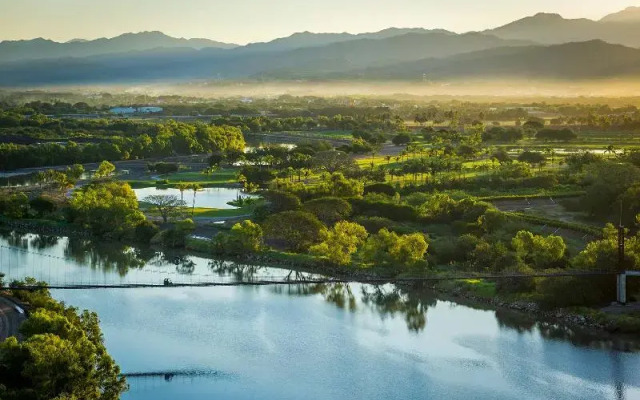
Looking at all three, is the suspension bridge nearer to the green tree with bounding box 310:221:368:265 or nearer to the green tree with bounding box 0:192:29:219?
the green tree with bounding box 310:221:368:265

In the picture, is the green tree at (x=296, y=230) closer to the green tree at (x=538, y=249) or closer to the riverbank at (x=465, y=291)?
the riverbank at (x=465, y=291)

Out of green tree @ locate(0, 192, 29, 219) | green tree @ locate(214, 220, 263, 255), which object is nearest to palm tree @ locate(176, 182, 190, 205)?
green tree @ locate(0, 192, 29, 219)


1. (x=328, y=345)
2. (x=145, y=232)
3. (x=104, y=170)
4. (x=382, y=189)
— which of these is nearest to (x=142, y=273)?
(x=145, y=232)

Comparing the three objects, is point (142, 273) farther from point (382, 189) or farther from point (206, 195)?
point (206, 195)

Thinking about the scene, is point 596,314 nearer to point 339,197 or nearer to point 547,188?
point 339,197

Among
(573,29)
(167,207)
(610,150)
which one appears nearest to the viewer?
(167,207)

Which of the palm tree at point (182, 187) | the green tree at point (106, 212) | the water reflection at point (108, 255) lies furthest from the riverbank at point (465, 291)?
the palm tree at point (182, 187)
